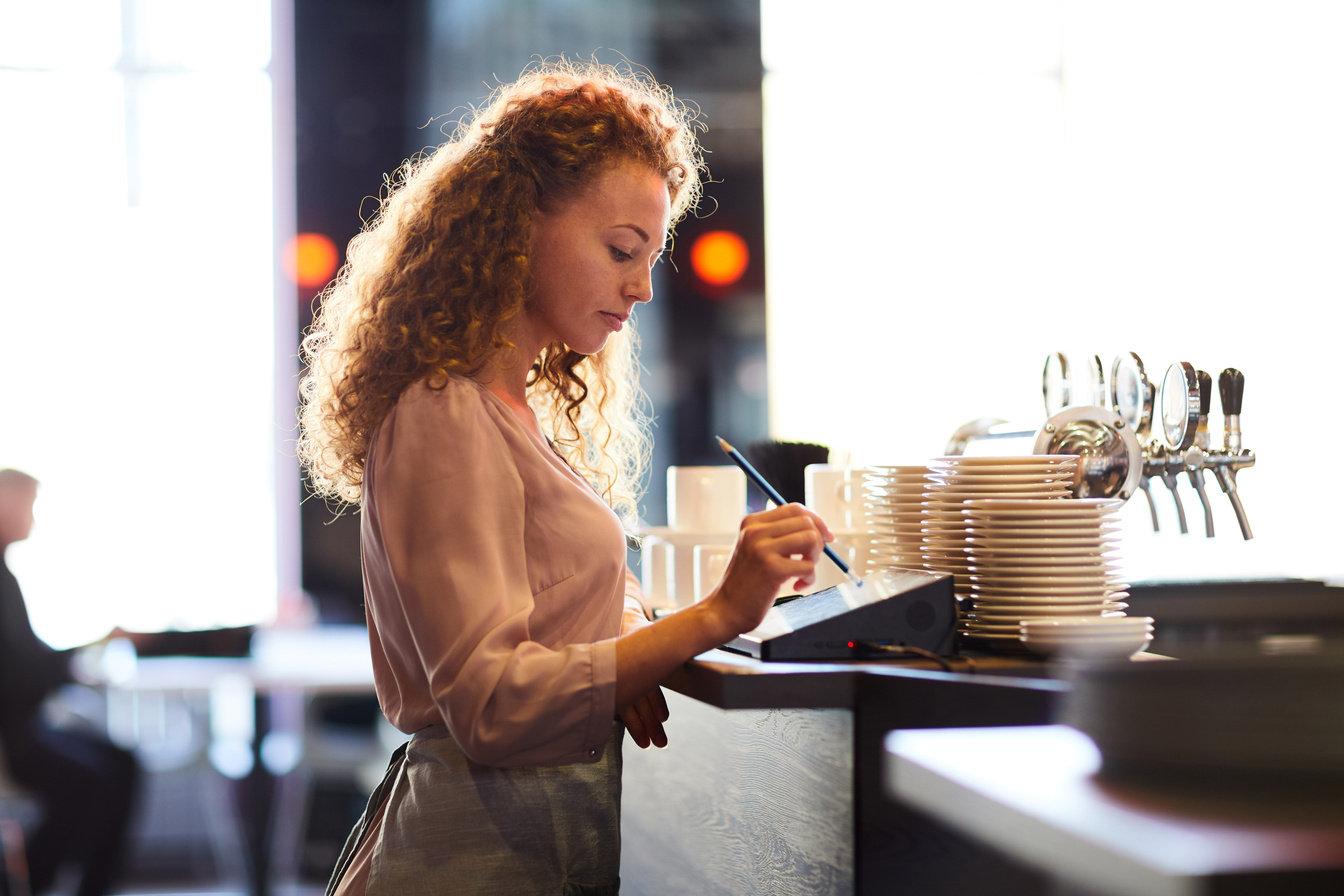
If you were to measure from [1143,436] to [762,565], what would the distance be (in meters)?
0.90

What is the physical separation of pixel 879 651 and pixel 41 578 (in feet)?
12.1

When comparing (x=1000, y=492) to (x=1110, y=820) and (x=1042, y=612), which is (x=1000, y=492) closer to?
(x=1042, y=612)

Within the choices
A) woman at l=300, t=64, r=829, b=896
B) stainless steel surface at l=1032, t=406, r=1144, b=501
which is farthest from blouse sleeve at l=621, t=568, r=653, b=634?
stainless steel surface at l=1032, t=406, r=1144, b=501

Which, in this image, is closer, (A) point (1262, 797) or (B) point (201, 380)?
(A) point (1262, 797)

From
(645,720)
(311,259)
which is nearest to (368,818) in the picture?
(645,720)

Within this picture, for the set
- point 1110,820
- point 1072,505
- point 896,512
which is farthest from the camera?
point 896,512

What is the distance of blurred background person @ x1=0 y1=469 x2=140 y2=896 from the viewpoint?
10.7 feet

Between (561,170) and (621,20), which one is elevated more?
(621,20)

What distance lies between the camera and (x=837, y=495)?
5.24ft

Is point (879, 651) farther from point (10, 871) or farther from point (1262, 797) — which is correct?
point (10, 871)

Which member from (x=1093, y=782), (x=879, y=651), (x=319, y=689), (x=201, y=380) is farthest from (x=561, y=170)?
(x=201, y=380)

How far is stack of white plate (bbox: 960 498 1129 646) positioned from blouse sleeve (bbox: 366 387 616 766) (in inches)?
17.0

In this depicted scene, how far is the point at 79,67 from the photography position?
3.92 m

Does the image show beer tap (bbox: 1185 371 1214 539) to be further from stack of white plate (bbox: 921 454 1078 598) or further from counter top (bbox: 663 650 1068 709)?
counter top (bbox: 663 650 1068 709)
